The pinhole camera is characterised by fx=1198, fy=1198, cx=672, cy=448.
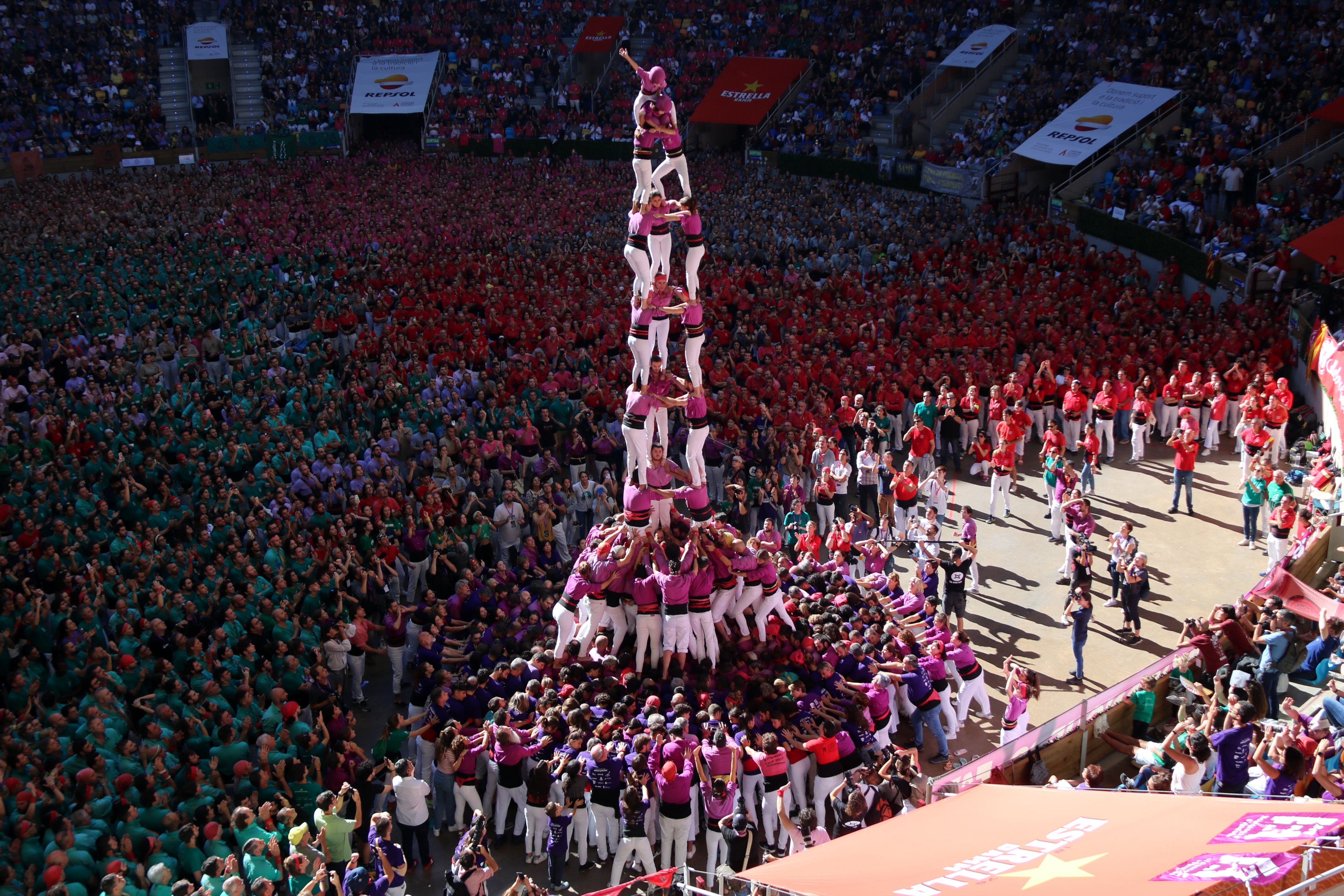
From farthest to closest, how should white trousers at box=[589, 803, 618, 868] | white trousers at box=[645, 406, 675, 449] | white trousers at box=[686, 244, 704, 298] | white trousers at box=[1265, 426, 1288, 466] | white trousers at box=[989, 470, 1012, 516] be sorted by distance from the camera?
white trousers at box=[1265, 426, 1288, 466], white trousers at box=[989, 470, 1012, 516], white trousers at box=[645, 406, 675, 449], white trousers at box=[686, 244, 704, 298], white trousers at box=[589, 803, 618, 868]

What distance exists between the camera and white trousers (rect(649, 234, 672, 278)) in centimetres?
1274

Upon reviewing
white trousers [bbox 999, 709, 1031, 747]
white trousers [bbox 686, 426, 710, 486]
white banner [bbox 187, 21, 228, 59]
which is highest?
white banner [bbox 187, 21, 228, 59]

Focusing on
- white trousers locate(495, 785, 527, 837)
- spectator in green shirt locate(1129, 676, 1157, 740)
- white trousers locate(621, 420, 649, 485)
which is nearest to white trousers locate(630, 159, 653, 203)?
white trousers locate(621, 420, 649, 485)

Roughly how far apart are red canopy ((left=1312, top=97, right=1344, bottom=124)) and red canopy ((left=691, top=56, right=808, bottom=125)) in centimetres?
1948

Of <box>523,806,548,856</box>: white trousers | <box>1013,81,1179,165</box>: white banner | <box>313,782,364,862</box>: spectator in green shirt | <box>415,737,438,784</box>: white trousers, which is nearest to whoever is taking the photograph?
<box>313,782,364,862</box>: spectator in green shirt

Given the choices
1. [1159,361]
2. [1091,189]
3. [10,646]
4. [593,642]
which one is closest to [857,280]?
[1159,361]

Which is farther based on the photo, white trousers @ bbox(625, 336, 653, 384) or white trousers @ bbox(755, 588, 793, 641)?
white trousers @ bbox(755, 588, 793, 641)

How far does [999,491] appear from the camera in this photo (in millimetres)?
18656

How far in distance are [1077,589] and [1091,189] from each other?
21.3 meters

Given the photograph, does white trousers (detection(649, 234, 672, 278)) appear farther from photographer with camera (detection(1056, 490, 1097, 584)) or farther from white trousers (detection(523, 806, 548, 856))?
photographer with camera (detection(1056, 490, 1097, 584))

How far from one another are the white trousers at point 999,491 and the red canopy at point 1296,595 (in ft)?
16.0

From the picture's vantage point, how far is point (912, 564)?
56.6ft

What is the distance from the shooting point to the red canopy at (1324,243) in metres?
22.2

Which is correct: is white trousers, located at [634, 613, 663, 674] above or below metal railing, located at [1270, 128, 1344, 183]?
below
